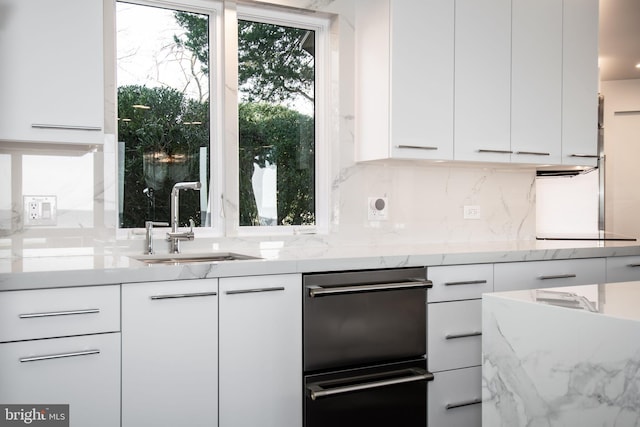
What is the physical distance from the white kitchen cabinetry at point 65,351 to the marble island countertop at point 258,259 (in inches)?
2.2

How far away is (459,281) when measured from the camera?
272cm

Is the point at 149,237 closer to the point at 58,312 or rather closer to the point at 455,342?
the point at 58,312

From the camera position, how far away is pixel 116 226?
2.63 meters

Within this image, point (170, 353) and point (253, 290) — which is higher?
point (253, 290)

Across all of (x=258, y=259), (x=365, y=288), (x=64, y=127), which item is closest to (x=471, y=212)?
(x=365, y=288)

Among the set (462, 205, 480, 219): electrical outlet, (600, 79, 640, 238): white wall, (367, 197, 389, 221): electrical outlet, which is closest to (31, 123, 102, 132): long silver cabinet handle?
(367, 197, 389, 221): electrical outlet

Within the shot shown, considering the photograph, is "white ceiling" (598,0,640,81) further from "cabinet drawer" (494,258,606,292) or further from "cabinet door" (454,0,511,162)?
"cabinet drawer" (494,258,606,292)

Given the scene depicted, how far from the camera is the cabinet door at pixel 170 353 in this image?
6.55 ft

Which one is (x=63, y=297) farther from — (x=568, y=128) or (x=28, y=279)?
(x=568, y=128)

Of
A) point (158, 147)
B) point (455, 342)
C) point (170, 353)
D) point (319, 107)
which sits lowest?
point (455, 342)

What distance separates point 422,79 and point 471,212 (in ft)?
3.15

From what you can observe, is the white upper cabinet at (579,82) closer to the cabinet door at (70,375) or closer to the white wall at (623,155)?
the white wall at (623,155)

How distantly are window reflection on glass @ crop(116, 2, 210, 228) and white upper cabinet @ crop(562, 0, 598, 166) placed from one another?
80.2 inches

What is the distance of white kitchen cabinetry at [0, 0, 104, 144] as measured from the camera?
7.07 feet
